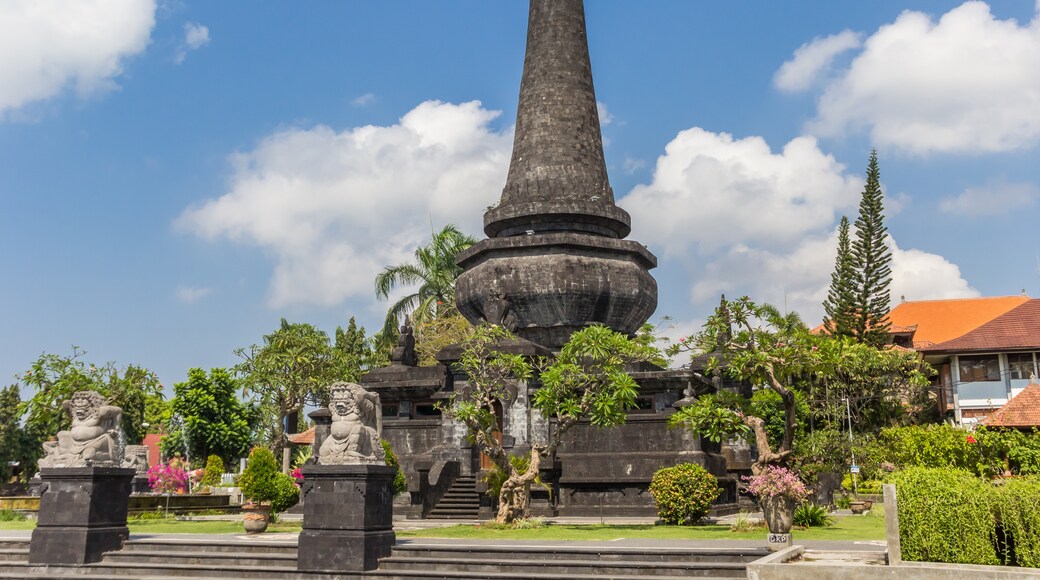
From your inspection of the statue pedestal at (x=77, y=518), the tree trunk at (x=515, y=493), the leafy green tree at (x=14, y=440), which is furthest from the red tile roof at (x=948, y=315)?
the leafy green tree at (x=14, y=440)

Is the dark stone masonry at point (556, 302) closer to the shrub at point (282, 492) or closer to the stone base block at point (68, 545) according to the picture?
the shrub at point (282, 492)

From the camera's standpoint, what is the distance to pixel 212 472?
3844cm

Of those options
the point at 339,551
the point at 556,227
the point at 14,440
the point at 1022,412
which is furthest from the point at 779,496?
the point at 14,440

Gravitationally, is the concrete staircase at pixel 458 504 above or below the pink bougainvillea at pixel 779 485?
below

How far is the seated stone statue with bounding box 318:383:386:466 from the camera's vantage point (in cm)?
1243

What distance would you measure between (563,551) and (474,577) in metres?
1.18

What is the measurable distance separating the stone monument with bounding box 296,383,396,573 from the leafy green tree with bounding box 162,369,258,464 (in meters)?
31.1

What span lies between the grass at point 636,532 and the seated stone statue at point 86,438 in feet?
15.9

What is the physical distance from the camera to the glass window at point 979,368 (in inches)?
1444

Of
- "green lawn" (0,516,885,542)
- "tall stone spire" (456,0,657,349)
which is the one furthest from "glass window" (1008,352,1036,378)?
"green lawn" (0,516,885,542)

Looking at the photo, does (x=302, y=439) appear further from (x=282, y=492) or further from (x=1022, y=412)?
(x=1022, y=412)

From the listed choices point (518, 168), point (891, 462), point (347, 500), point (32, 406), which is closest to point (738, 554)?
point (347, 500)

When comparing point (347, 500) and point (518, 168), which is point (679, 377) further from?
point (347, 500)

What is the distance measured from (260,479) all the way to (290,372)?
2198 cm
